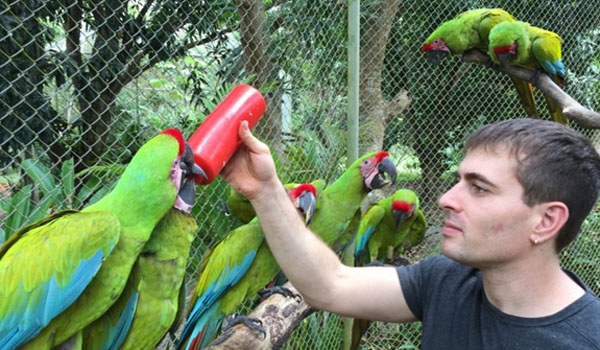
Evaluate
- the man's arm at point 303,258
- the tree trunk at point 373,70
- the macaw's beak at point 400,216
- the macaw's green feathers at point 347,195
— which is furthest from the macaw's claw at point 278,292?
the tree trunk at point 373,70

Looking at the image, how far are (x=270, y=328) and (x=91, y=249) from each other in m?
0.81

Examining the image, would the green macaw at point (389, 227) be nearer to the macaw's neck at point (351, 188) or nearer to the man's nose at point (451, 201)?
the macaw's neck at point (351, 188)

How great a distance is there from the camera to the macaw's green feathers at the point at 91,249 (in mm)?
1079

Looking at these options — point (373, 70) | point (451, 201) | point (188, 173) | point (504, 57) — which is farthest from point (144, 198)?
point (504, 57)

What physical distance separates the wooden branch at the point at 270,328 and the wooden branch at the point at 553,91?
1554 millimetres

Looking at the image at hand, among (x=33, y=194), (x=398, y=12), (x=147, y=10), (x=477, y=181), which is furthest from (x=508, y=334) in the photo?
(x=398, y=12)

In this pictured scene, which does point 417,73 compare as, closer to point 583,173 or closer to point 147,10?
point 147,10

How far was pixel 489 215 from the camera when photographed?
1.03 metres

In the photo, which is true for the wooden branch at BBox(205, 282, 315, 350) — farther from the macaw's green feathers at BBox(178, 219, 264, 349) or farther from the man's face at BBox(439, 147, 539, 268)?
the man's face at BBox(439, 147, 539, 268)

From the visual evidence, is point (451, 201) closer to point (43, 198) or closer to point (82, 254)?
point (82, 254)

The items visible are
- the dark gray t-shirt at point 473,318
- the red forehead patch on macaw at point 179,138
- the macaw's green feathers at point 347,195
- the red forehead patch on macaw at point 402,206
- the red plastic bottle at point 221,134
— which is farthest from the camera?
the red forehead patch on macaw at point 402,206

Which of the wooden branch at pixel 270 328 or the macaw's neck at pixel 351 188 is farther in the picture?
the macaw's neck at pixel 351 188

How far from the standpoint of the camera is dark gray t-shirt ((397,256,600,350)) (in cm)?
98

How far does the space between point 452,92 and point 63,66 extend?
2.79 meters
